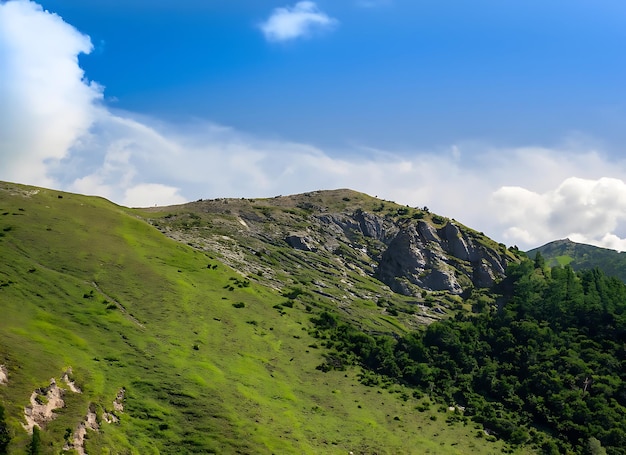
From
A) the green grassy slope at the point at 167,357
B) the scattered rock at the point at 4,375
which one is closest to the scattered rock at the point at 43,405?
the green grassy slope at the point at 167,357

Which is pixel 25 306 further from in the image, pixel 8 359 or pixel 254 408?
pixel 254 408

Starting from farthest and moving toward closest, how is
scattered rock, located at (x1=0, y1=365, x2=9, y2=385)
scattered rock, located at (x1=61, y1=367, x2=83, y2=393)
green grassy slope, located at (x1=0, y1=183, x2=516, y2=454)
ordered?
1. green grassy slope, located at (x1=0, y1=183, x2=516, y2=454)
2. scattered rock, located at (x1=61, y1=367, x2=83, y2=393)
3. scattered rock, located at (x1=0, y1=365, x2=9, y2=385)

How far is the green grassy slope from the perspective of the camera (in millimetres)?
91875

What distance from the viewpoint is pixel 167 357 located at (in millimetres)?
115312

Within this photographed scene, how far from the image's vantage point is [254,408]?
355 feet

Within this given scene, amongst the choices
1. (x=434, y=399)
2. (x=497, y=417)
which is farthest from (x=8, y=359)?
(x=497, y=417)

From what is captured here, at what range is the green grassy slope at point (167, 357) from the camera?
9188 cm

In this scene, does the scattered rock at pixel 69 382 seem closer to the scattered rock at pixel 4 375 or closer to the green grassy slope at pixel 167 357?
the green grassy slope at pixel 167 357

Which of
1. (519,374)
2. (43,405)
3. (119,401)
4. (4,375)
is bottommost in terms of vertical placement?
(119,401)

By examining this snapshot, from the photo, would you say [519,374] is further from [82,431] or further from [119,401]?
[82,431]

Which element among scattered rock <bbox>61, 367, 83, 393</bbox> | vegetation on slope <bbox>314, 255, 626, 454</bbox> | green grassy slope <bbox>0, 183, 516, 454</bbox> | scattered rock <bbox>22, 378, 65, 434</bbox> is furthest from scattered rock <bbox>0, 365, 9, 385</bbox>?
vegetation on slope <bbox>314, 255, 626, 454</bbox>

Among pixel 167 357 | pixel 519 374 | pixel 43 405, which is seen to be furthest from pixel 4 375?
pixel 519 374

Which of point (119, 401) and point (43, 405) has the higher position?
point (43, 405)

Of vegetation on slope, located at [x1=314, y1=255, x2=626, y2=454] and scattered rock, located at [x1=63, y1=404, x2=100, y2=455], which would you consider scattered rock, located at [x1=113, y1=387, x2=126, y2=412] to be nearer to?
scattered rock, located at [x1=63, y1=404, x2=100, y2=455]
